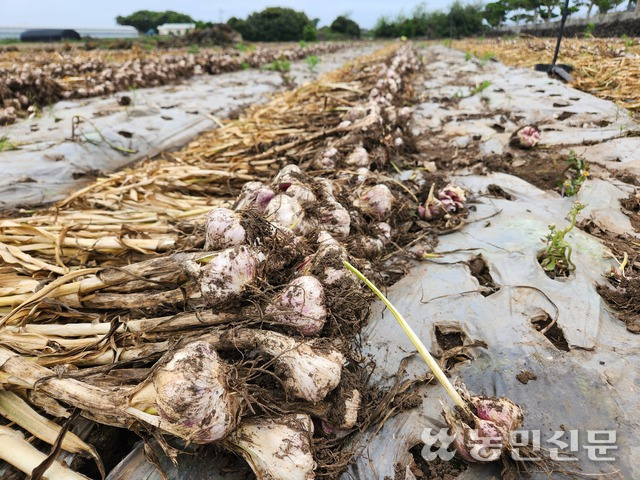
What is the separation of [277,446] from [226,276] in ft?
1.99

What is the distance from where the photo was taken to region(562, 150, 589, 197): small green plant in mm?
2682

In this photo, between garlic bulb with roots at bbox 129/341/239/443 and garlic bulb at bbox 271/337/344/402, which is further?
garlic bulb at bbox 271/337/344/402

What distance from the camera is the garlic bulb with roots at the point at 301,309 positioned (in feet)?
4.87

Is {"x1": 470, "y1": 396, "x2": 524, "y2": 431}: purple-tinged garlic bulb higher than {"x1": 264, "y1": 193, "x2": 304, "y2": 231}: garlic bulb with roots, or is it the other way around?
{"x1": 264, "y1": 193, "x2": 304, "y2": 231}: garlic bulb with roots

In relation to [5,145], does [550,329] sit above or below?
below

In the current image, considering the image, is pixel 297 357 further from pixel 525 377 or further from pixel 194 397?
pixel 525 377

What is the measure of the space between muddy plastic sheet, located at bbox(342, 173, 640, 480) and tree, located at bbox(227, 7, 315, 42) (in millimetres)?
43885

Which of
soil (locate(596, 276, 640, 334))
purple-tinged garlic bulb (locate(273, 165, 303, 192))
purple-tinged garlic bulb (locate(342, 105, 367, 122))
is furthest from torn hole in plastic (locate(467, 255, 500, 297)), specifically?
purple-tinged garlic bulb (locate(342, 105, 367, 122))

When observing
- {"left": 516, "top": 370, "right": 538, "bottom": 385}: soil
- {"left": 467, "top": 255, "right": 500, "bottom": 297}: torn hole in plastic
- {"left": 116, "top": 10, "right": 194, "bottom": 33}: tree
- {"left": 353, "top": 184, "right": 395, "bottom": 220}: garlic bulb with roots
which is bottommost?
{"left": 516, "top": 370, "right": 538, "bottom": 385}: soil

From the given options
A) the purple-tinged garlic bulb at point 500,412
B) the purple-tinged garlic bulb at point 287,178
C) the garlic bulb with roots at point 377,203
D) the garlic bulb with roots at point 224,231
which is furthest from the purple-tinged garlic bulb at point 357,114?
the purple-tinged garlic bulb at point 500,412

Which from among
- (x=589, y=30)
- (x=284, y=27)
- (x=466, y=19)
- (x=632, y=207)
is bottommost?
(x=632, y=207)

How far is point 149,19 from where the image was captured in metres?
57.0

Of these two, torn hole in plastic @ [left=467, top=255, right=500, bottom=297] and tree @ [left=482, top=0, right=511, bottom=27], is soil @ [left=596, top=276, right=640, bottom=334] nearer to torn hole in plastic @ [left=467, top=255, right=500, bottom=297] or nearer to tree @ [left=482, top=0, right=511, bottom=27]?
torn hole in plastic @ [left=467, top=255, right=500, bottom=297]

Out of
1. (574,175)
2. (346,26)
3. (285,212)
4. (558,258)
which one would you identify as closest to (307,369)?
(285,212)
